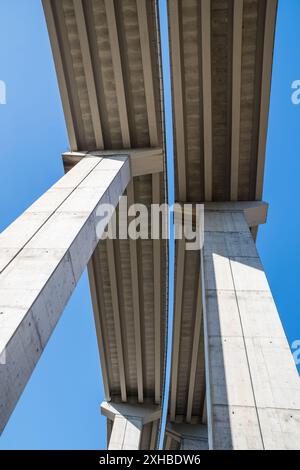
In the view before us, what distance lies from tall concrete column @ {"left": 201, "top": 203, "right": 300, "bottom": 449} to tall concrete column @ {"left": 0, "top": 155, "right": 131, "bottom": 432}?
2.98 meters

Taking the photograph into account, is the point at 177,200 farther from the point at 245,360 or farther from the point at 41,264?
the point at 41,264

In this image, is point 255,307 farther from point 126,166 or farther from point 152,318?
point 152,318

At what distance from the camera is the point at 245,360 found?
21.3 feet

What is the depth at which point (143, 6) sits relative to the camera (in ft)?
30.7

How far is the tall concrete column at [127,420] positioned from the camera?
716 inches

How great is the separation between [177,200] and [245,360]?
7359 mm

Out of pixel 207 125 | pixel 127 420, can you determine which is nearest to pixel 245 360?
pixel 207 125

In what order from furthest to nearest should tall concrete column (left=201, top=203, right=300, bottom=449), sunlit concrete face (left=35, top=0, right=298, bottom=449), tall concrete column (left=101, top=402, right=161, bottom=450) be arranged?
tall concrete column (left=101, top=402, right=161, bottom=450)
sunlit concrete face (left=35, top=0, right=298, bottom=449)
tall concrete column (left=201, top=203, right=300, bottom=449)

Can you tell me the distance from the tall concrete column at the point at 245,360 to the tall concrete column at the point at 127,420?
535 inches

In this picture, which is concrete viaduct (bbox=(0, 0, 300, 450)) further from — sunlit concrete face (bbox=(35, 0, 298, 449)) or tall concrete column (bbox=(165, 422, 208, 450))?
tall concrete column (bbox=(165, 422, 208, 450))

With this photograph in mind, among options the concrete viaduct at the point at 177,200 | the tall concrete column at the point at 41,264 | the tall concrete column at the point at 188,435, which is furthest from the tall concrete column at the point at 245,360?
the tall concrete column at the point at 188,435

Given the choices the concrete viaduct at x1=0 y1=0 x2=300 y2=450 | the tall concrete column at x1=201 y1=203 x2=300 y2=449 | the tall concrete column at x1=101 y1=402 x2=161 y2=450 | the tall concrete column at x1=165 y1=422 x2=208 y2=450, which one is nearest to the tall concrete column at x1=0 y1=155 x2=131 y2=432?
the concrete viaduct at x1=0 y1=0 x2=300 y2=450

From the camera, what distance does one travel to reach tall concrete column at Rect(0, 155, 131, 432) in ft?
14.3

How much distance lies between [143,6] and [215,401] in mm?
9547
